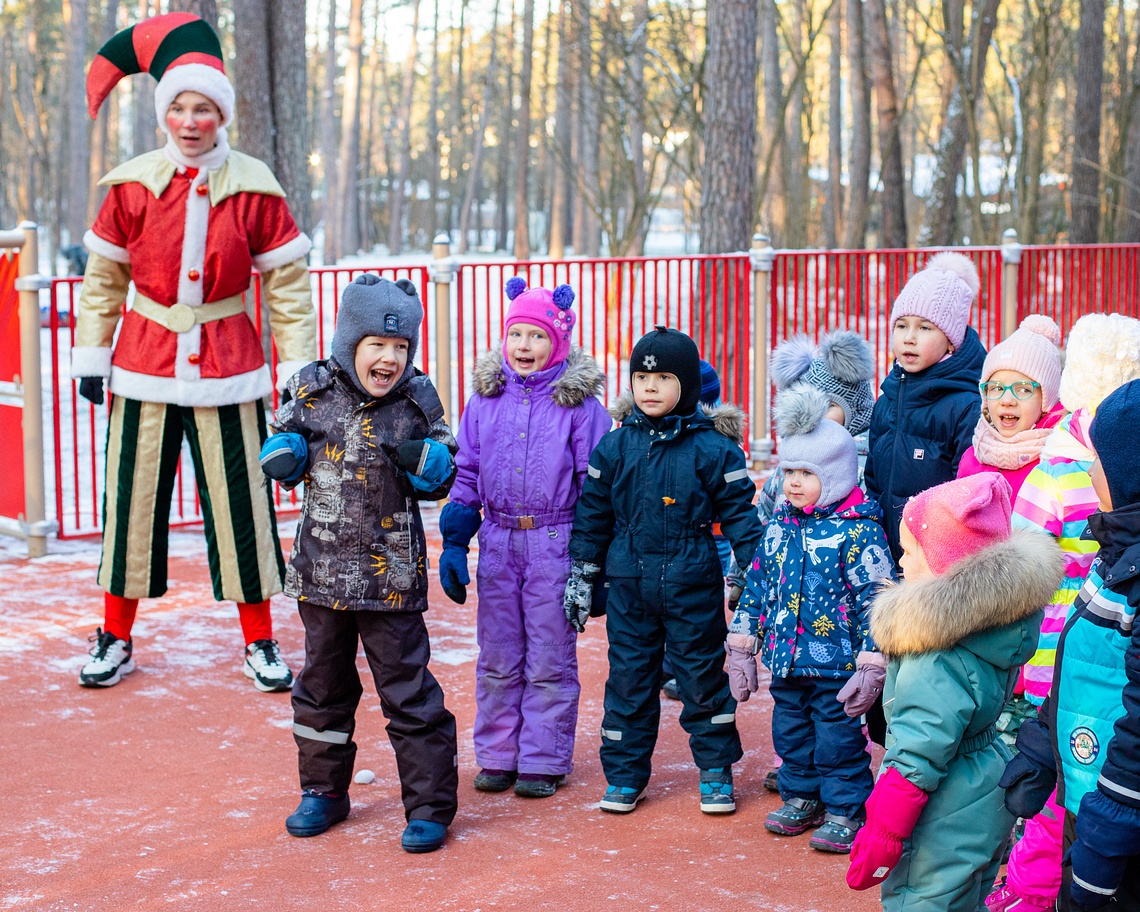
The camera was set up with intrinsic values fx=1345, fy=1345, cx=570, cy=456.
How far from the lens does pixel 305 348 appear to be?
17.9 ft

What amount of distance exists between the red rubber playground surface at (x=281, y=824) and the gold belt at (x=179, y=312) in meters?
1.46

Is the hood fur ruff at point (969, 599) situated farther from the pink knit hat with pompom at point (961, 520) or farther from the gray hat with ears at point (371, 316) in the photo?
the gray hat with ears at point (371, 316)

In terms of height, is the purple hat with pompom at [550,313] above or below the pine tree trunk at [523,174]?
below

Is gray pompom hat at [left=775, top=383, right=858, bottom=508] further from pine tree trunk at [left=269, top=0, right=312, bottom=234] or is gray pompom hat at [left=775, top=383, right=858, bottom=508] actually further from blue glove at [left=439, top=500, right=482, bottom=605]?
pine tree trunk at [left=269, top=0, right=312, bottom=234]

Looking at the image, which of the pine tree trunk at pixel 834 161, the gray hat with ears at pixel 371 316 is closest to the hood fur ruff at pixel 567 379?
the gray hat with ears at pixel 371 316

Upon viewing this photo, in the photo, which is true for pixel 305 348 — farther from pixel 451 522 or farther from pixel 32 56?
pixel 32 56

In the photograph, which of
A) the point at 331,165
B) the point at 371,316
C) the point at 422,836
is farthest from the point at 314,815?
the point at 331,165

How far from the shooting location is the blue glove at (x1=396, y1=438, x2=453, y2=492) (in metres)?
3.91

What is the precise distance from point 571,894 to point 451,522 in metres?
1.34

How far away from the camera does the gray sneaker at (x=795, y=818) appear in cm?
400

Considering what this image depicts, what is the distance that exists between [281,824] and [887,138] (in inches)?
662

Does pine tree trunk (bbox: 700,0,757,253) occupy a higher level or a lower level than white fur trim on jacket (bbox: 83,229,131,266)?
higher

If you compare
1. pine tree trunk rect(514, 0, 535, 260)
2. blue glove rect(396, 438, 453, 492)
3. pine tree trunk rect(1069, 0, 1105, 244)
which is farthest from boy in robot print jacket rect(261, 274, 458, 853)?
pine tree trunk rect(514, 0, 535, 260)

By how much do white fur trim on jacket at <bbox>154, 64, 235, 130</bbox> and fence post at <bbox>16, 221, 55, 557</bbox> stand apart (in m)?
2.30
